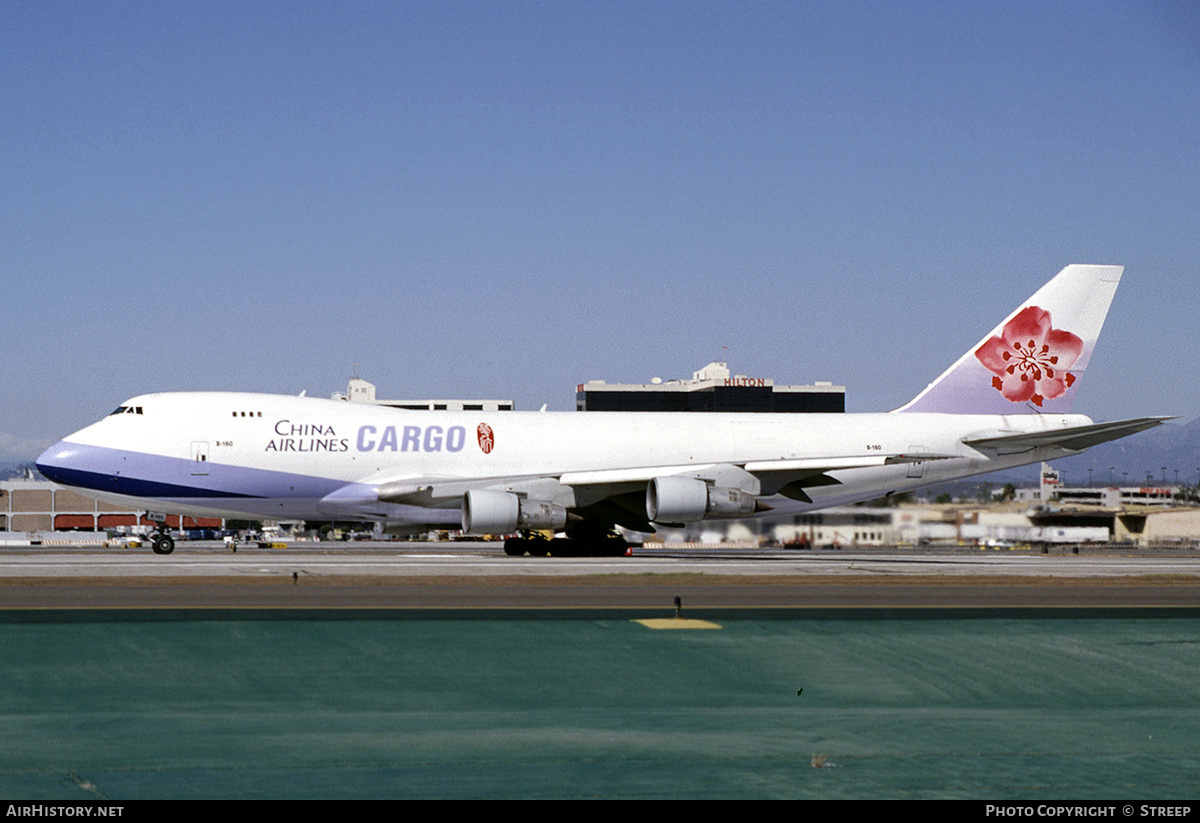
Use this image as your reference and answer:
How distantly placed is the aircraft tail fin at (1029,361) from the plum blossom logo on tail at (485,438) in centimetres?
1708

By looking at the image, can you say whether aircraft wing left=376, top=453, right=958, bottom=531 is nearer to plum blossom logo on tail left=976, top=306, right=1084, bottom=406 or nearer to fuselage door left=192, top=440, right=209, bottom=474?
fuselage door left=192, top=440, right=209, bottom=474

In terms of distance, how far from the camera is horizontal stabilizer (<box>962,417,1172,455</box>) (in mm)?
46062

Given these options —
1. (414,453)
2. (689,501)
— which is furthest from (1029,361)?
(414,453)

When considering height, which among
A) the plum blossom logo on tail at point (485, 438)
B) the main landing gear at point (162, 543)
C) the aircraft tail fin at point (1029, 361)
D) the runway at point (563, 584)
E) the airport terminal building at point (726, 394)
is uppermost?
the airport terminal building at point (726, 394)

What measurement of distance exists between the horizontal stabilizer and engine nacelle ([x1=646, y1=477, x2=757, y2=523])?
10654 mm

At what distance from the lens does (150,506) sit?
45094 mm

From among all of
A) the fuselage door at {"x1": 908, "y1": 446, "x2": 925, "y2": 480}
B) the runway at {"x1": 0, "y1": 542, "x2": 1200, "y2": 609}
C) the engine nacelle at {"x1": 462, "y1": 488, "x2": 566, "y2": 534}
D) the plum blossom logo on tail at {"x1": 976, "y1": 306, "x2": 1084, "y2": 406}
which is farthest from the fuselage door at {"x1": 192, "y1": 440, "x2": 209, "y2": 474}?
the plum blossom logo on tail at {"x1": 976, "y1": 306, "x2": 1084, "y2": 406}

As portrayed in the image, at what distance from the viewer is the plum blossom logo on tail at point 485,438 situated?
155 ft

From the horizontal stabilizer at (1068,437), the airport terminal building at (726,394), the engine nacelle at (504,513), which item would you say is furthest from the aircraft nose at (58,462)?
the airport terminal building at (726,394)

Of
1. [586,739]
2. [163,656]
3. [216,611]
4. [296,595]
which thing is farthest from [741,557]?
[586,739]

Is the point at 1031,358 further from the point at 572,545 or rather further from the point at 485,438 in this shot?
the point at 485,438

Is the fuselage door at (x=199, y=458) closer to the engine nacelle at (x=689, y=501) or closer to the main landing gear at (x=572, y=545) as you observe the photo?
the main landing gear at (x=572, y=545)

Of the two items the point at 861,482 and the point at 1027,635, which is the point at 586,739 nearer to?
the point at 1027,635
